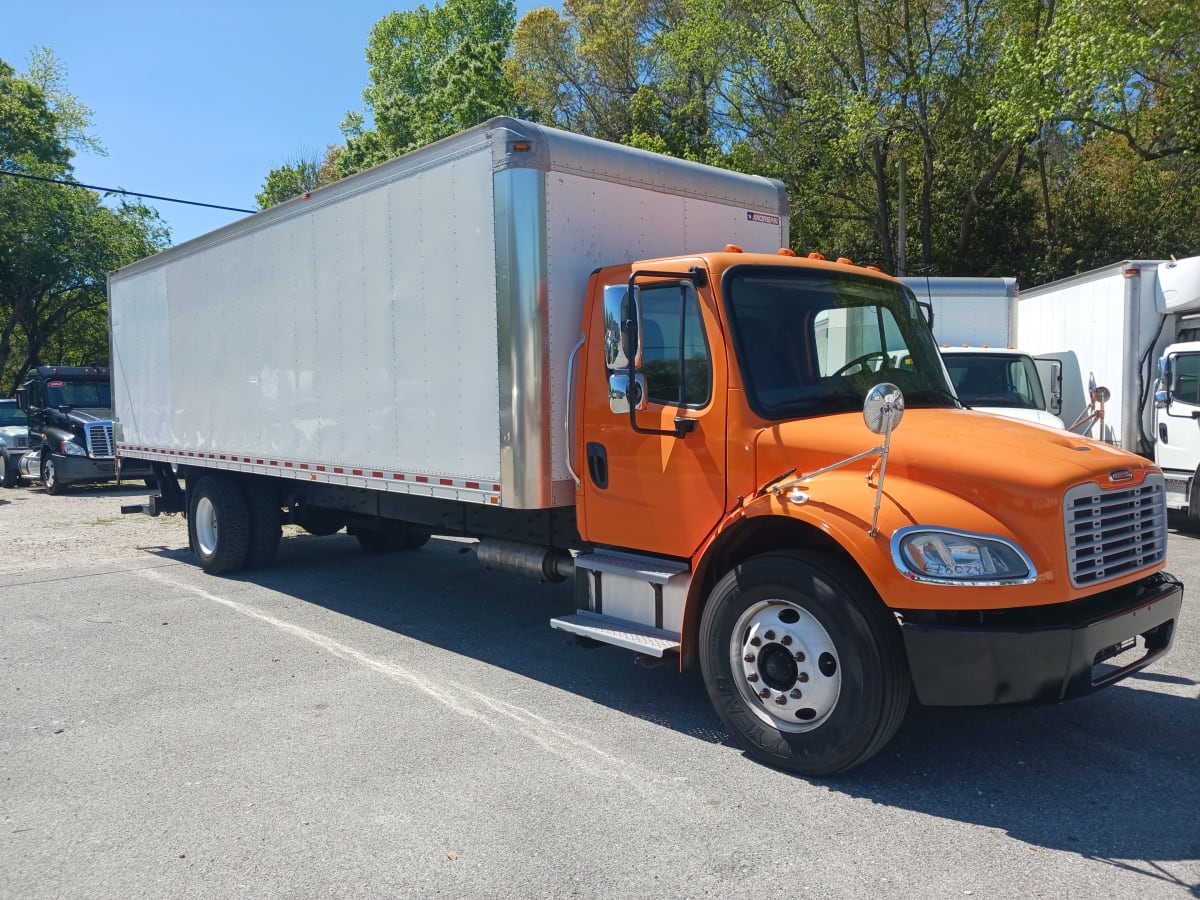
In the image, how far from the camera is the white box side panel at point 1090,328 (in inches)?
463

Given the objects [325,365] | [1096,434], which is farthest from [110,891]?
[1096,434]

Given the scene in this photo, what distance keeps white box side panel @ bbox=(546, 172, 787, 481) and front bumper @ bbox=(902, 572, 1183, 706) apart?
2515mm

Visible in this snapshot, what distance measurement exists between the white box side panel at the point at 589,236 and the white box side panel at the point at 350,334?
406 millimetres

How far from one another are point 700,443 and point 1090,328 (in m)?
9.73

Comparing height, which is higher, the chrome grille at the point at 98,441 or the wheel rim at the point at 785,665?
the chrome grille at the point at 98,441

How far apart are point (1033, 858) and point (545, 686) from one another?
304 cm

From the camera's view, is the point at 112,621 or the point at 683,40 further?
the point at 683,40

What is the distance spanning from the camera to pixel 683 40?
25562mm

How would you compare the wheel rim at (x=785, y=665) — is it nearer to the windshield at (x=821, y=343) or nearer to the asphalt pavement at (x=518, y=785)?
the asphalt pavement at (x=518, y=785)

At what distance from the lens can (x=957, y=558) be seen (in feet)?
12.9

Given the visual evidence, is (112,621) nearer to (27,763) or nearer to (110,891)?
(27,763)

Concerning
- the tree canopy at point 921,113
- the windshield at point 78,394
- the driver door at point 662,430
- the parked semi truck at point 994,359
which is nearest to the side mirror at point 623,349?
the driver door at point 662,430

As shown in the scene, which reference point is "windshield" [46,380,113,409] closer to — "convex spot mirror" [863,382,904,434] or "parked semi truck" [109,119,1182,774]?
"parked semi truck" [109,119,1182,774]

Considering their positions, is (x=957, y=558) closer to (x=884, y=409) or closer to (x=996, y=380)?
(x=884, y=409)
